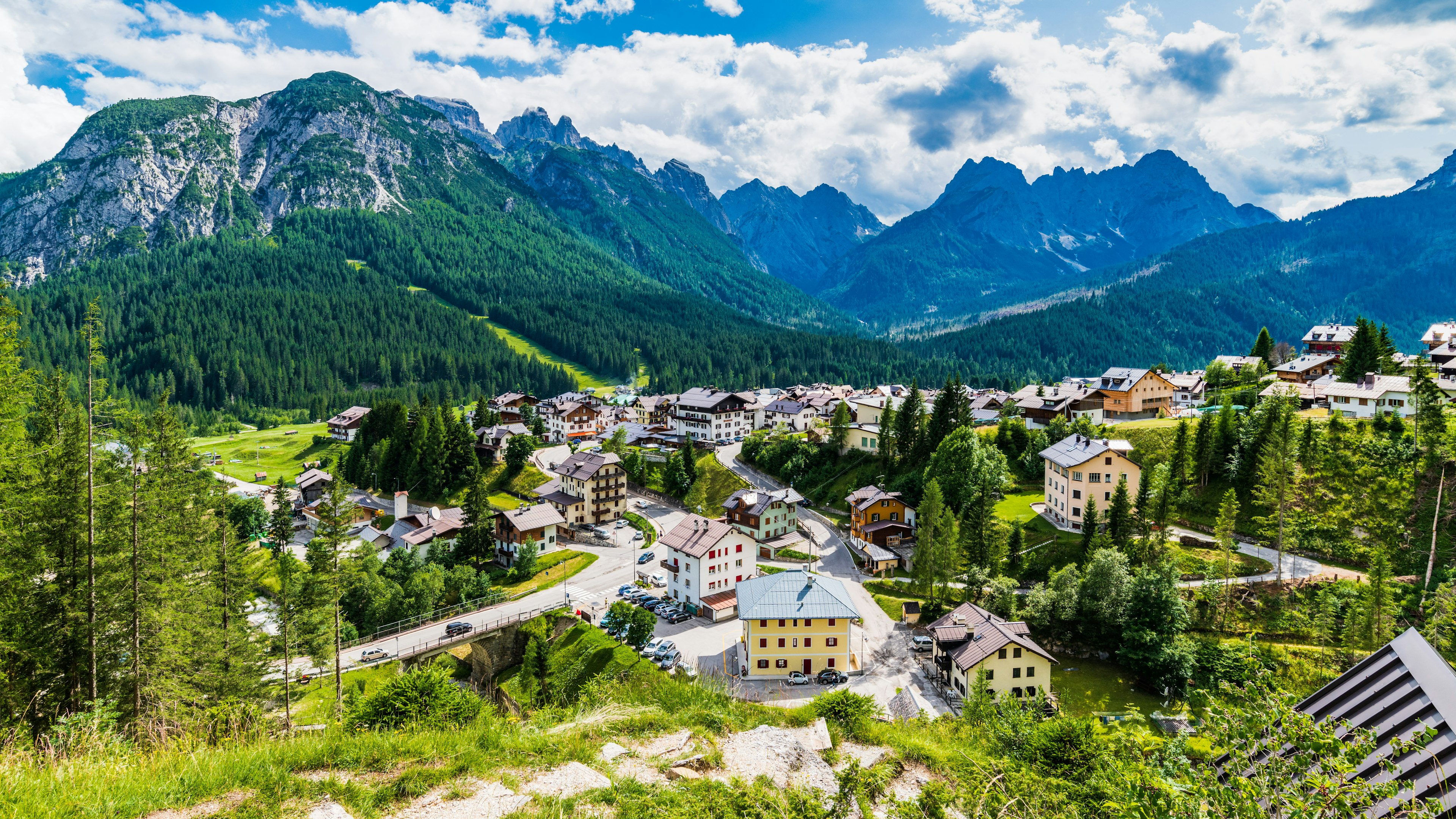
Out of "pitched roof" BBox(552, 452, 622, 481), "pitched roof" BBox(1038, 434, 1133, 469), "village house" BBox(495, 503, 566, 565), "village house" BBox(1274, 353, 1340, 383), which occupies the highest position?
"village house" BBox(1274, 353, 1340, 383)

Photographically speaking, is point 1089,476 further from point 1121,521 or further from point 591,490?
point 591,490

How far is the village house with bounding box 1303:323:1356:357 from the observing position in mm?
105269

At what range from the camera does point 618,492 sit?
3541 inches

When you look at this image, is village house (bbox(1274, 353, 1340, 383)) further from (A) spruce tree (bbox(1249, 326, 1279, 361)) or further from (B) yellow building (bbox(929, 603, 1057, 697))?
(B) yellow building (bbox(929, 603, 1057, 697))

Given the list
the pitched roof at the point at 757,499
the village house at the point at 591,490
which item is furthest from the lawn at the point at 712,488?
the village house at the point at 591,490

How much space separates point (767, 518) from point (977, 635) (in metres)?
34.6

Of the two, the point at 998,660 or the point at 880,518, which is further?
the point at 880,518

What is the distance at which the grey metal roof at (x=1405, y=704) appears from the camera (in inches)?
392

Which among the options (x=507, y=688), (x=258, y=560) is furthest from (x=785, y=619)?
(x=258, y=560)

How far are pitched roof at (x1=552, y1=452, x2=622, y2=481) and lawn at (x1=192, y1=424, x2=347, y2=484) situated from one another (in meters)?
55.8

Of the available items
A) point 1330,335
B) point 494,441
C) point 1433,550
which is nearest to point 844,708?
point 1433,550

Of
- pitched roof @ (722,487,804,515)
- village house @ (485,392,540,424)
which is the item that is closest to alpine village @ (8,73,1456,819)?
pitched roof @ (722,487,804,515)

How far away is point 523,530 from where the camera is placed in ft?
249

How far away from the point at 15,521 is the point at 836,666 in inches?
1660
